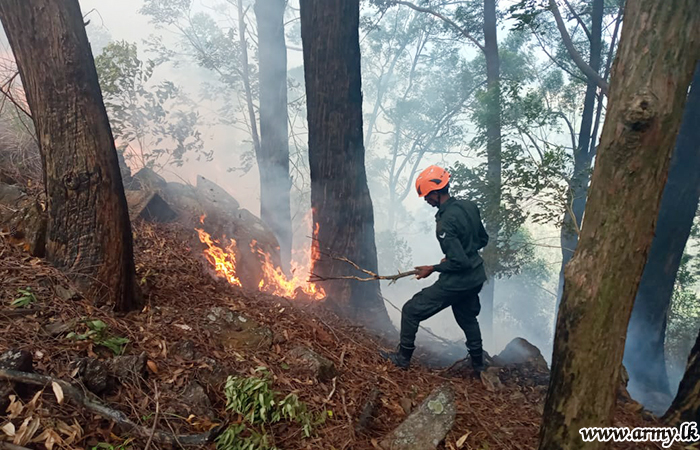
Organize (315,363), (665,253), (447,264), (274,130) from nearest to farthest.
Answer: (315,363) → (447,264) → (665,253) → (274,130)

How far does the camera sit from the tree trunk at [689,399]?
369cm

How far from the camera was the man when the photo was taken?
173 inches

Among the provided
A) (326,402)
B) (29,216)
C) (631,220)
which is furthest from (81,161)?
(631,220)

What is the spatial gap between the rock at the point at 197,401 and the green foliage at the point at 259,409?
0.46ft

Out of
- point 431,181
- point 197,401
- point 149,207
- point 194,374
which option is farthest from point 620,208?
point 149,207

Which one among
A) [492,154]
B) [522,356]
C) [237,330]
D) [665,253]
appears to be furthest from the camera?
[492,154]

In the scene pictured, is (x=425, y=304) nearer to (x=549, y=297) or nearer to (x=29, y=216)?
(x=29, y=216)

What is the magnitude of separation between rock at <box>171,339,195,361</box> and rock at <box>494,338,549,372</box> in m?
3.77

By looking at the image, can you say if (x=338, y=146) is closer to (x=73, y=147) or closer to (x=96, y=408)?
(x=73, y=147)

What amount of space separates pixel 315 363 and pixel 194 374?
101cm

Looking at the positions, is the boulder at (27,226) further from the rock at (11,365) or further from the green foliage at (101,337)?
the rock at (11,365)

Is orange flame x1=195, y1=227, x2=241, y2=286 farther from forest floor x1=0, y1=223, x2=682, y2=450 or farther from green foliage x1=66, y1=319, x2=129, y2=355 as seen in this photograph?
green foliage x1=66, y1=319, x2=129, y2=355

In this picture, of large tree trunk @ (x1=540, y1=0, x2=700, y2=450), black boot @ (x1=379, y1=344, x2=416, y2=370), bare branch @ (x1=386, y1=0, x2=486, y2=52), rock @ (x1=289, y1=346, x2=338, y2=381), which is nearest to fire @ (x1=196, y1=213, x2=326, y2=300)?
black boot @ (x1=379, y1=344, x2=416, y2=370)

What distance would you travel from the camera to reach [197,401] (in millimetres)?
2844
